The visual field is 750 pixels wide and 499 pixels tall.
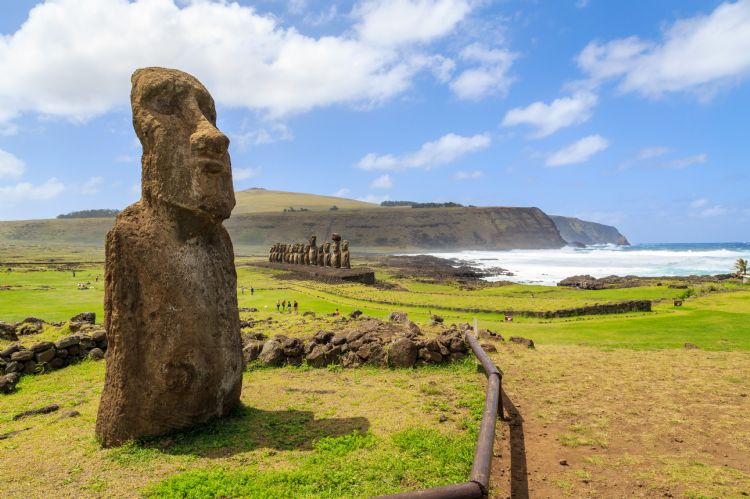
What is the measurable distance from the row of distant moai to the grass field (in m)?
33.2

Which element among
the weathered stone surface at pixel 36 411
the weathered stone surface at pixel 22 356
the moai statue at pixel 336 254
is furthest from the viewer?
the moai statue at pixel 336 254

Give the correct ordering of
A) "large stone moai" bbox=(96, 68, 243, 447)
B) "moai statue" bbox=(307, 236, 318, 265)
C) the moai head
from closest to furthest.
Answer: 1. "large stone moai" bbox=(96, 68, 243, 447)
2. the moai head
3. "moai statue" bbox=(307, 236, 318, 265)

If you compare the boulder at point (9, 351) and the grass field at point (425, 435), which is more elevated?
the boulder at point (9, 351)

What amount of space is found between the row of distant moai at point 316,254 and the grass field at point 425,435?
3317 centimetres

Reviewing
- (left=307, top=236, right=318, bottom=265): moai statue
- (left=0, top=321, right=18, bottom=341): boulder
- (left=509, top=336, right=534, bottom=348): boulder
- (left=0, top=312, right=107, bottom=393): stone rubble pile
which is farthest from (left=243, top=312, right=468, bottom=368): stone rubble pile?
(left=307, top=236, right=318, bottom=265): moai statue

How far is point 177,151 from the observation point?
7.06 meters

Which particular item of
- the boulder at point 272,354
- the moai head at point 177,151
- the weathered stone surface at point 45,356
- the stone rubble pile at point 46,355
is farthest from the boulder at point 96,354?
the moai head at point 177,151

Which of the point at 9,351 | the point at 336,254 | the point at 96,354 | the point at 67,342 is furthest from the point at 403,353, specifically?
the point at 336,254

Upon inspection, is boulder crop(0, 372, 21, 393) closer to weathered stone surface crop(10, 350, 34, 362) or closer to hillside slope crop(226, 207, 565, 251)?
weathered stone surface crop(10, 350, 34, 362)

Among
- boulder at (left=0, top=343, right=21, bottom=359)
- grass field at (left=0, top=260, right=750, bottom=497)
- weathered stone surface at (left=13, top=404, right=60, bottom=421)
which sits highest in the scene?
boulder at (left=0, top=343, right=21, bottom=359)

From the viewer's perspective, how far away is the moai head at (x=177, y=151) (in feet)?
23.1

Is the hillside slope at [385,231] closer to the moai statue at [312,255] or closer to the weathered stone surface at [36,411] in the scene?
the moai statue at [312,255]

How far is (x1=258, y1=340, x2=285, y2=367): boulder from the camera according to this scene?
439 inches

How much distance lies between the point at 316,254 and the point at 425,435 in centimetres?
4362
